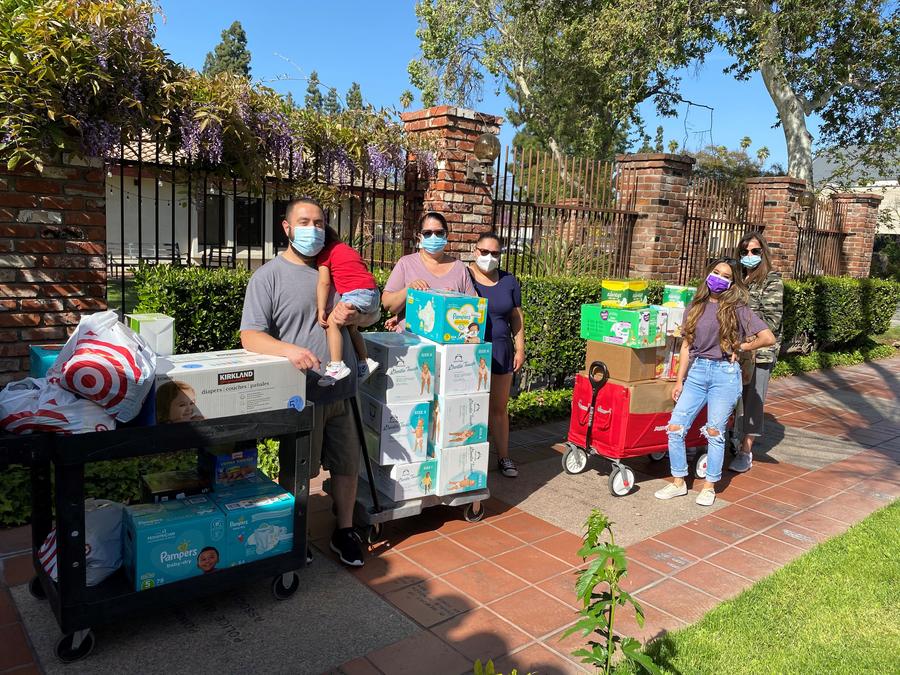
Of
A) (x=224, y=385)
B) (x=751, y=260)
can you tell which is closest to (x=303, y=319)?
(x=224, y=385)

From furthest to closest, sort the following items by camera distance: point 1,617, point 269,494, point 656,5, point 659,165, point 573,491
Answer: point 656,5
point 659,165
point 573,491
point 269,494
point 1,617

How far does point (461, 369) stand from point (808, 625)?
2.23 meters

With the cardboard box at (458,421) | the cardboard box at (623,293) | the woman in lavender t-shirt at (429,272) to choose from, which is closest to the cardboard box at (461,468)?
the cardboard box at (458,421)

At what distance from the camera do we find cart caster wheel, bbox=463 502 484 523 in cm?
440

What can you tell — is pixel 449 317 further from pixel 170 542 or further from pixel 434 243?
pixel 170 542

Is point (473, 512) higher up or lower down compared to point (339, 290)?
lower down

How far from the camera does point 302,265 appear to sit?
3.48 metres

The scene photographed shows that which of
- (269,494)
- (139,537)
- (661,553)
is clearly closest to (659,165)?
(661,553)

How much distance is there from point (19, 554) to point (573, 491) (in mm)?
3581

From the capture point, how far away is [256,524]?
3.19 m

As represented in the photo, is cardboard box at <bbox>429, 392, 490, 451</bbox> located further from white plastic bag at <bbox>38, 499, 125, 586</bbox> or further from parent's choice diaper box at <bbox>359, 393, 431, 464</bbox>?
white plastic bag at <bbox>38, 499, 125, 586</bbox>

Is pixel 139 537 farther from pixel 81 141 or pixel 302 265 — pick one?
pixel 81 141

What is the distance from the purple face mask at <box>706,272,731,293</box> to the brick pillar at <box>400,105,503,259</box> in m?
2.52

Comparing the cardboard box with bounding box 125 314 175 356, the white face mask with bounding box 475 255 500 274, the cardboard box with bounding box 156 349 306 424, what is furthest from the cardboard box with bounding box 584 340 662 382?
the cardboard box with bounding box 125 314 175 356
